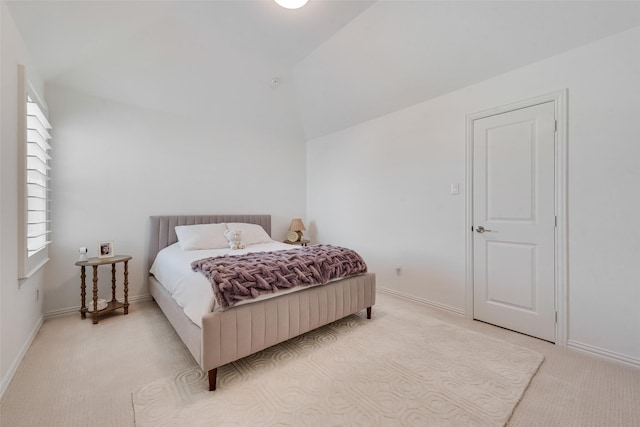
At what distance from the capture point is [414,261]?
10.6ft

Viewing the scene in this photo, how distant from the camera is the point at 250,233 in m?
3.58

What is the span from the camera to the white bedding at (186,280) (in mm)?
1766

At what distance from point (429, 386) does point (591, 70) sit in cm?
265

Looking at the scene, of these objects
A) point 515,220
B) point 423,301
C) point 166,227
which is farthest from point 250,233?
point 515,220

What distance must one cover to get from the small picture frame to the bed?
0.53 metres

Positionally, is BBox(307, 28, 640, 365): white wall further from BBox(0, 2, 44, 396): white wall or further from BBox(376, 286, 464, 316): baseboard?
BBox(0, 2, 44, 396): white wall

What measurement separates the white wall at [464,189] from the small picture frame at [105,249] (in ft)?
9.56

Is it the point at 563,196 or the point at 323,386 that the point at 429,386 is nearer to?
the point at 323,386

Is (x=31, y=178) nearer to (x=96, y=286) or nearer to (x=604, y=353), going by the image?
(x=96, y=286)

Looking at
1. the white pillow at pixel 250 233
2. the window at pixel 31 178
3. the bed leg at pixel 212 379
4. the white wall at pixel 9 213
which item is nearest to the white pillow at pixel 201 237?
the white pillow at pixel 250 233

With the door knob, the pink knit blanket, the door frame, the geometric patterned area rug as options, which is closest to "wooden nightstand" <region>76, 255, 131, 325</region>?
the pink knit blanket

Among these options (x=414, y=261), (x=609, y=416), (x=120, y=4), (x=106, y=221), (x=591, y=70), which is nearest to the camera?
(x=609, y=416)

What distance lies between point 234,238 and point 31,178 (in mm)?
1807

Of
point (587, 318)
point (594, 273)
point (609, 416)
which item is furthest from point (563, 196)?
point (609, 416)
